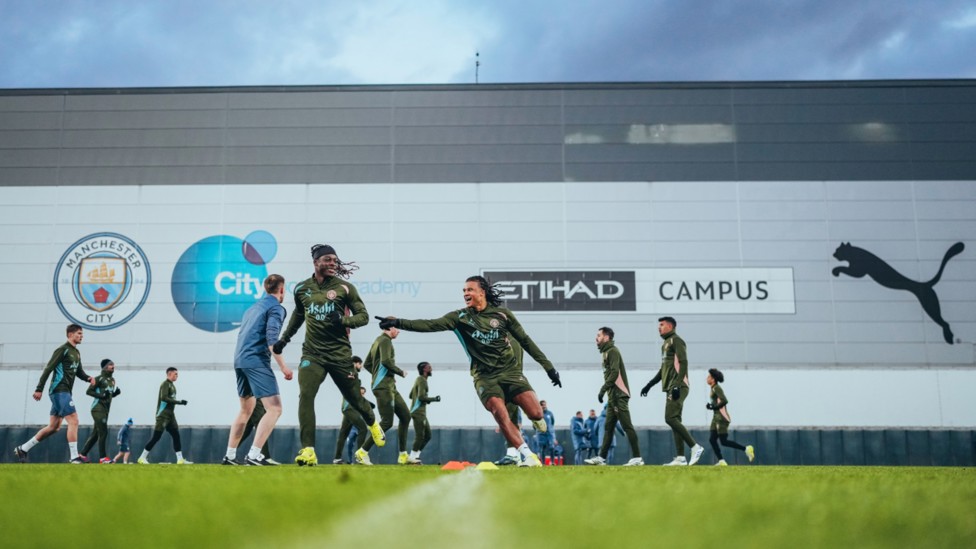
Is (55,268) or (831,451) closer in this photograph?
(831,451)

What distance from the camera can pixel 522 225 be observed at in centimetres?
2316

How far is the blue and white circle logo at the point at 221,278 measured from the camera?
22.7 metres

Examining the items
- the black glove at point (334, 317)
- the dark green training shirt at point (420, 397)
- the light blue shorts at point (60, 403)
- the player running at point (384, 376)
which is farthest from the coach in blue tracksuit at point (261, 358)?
the light blue shorts at point (60, 403)

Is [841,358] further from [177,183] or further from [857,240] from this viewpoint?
[177,183]

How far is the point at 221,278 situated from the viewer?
23.0m

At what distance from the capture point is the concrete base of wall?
2039 cm

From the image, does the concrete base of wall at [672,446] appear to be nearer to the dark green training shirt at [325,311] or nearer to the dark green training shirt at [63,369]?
the dark green training shirt at [63,369]

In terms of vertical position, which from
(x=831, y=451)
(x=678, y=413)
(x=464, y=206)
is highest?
(x=464, y=206)

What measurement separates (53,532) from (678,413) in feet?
40.1

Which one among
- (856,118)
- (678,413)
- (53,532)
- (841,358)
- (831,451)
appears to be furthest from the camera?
(856,118)

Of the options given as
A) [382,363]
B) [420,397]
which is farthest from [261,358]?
[420,397]

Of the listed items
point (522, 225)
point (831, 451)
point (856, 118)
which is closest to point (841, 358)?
point (831, 451)

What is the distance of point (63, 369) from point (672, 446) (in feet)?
46.9

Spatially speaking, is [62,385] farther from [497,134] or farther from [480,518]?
[497,134]
